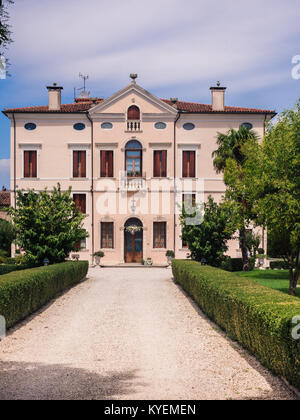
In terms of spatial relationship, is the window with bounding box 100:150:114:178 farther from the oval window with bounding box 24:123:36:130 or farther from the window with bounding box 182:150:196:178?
the oval window with bounding box 24:123:36:130

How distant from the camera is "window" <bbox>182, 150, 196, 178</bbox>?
37062 millimetres

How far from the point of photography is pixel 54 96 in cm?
3791

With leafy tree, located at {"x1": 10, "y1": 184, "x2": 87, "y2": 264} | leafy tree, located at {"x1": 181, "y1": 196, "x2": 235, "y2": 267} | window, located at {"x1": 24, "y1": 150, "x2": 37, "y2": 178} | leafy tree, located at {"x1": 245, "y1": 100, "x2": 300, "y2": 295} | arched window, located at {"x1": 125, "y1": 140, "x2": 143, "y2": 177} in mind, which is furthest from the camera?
window, located at {"x1": 24, "y1": 150, "x2": 37, "y2": 178}

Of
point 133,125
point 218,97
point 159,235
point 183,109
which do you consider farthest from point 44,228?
point 218,97

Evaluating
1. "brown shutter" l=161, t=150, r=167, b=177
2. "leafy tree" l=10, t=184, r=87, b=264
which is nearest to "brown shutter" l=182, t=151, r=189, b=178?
"brown shutter" l=161, t=150, r=167, b=177

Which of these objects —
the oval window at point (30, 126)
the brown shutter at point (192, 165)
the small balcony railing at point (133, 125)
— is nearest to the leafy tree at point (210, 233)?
the brown shutter at point (192, 165)

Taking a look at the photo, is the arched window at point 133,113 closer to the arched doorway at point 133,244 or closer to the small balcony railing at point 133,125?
the small balcony railing at point 133,125

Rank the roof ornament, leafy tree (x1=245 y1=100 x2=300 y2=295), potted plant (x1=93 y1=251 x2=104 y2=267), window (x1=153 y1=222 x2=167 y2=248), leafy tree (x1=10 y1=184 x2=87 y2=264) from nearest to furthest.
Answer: leafy tree (x1=245 y1=100 x2=300 y2=295)
leafy tree (x1=10 y1=184 x2=87 y2=264)
potted plant (x1=93 y1=251 x2=104 y2=267)
the roof ornament
window (x1=153 y1=222 x2=167 y2=248)

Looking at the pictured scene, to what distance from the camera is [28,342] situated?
427 inches

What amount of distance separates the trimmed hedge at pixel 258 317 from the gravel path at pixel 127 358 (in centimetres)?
28

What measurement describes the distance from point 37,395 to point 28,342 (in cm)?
399

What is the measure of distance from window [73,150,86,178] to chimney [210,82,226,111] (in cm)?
1070
